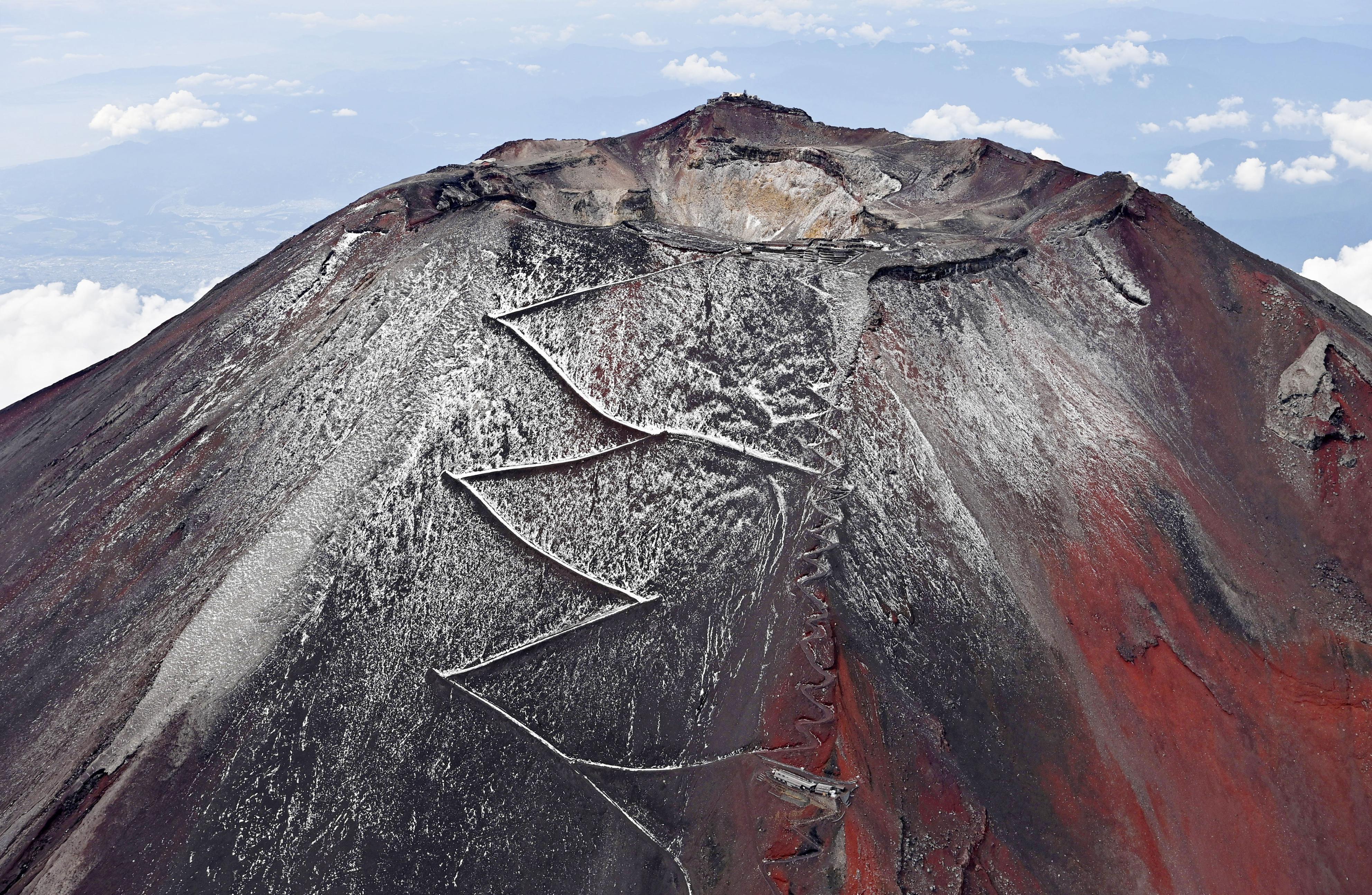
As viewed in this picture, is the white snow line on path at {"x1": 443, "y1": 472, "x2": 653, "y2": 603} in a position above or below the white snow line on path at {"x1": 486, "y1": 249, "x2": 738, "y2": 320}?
below

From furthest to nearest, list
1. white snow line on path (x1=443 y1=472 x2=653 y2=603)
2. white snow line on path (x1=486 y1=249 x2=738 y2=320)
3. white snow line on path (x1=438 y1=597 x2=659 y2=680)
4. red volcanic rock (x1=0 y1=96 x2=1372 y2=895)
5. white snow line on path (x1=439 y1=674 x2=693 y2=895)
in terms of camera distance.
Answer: white snow line on path (x1=486 y1=249 x2=738 y2=320), white snow line on path (x1=443 y1=472 x2=653 y2=603), white snow line on path (x1=438 y1=597 x2=659 y2=680), white snow line on path (x1=439 y1=674 x2=693 y2=895), red volcanic rock (x1=0 y1=96 x2=1372 y2=895)

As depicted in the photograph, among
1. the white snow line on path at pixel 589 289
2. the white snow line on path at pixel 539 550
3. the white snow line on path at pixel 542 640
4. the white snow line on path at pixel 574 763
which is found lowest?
the white snow line on path at pixel 574 763

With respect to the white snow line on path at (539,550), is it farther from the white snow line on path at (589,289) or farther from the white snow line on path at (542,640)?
the white snow line on path at (589,289)

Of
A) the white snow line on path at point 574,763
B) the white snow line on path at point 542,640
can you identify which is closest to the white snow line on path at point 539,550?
the white snow line on path at point 542,640

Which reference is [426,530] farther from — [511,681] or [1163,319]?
[1163,319]

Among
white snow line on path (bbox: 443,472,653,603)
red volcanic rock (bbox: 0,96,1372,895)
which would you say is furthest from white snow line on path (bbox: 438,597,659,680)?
white snow line on path (bbox: 443,472,653,603)

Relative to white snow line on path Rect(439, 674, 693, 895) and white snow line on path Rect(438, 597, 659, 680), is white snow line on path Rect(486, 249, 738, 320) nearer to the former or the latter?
white snow line on path Rect(438, 597, 659, 680)

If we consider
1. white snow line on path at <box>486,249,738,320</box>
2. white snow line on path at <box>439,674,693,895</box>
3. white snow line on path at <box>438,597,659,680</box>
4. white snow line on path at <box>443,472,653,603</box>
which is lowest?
white snow line on path at <box>439,674,693,895</box>

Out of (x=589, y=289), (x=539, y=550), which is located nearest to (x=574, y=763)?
(x=539, y=550)
